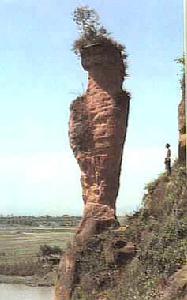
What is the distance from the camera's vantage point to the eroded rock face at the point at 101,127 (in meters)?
7.55

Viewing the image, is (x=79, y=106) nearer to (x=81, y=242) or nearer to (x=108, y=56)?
(x=108, y=56)

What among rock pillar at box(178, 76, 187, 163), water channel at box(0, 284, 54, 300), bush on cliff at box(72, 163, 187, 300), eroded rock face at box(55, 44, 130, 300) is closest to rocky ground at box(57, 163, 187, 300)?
bush on cliff at box(72, 163, 187, 300)

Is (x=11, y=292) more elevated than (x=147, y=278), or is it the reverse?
(x=147, y=278)

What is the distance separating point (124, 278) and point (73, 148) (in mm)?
2278

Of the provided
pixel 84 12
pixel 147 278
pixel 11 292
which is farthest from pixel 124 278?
pixel 11 292

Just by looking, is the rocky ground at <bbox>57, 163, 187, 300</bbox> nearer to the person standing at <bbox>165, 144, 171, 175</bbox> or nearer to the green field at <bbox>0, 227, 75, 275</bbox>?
the person standing at <bbox>165, 144, 171, 175</bbox>

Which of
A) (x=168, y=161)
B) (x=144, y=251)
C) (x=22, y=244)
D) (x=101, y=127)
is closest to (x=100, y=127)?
(x=101, y=127)

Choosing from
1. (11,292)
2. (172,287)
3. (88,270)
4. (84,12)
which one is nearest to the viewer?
(172,287)

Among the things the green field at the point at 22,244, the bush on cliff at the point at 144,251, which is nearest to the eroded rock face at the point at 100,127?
the bush on cliff at the point at 144,251

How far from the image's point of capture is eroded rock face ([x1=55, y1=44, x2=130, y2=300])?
24.7ft

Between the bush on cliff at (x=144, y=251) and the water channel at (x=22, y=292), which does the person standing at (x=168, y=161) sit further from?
the water channel at (x=22, y=292)

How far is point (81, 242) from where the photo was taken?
702 centimetres

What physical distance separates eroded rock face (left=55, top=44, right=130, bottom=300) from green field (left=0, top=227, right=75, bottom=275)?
6.83m

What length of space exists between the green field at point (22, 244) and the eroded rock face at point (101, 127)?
6.83 m
